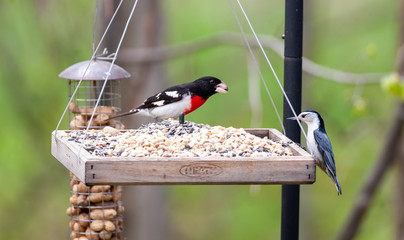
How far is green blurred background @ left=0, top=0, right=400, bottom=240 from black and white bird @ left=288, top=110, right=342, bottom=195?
10.9ft

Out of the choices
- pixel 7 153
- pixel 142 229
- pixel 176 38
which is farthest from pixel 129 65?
pixel 176 38

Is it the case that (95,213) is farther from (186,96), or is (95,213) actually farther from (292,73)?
(292,73)

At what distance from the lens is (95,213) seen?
14.5ft

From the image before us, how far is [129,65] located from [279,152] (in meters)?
3.91

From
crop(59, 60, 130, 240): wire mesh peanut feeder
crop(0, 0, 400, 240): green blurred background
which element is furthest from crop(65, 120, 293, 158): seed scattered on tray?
crop(0, 0, 400, 240): green blurred background

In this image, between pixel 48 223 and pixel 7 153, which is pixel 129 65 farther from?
pixel 48 223

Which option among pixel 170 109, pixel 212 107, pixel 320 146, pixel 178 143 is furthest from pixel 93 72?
pixel 212 107

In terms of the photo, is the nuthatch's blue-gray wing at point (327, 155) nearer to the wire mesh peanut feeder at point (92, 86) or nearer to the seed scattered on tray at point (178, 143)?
the seed scattered on tray at point (178, 143)

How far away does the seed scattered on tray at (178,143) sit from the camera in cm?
318

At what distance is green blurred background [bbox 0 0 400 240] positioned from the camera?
8.66m

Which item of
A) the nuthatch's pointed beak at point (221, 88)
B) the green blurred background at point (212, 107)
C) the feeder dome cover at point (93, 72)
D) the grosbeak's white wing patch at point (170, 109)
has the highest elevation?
the feeder dome cover at point (93, 72)

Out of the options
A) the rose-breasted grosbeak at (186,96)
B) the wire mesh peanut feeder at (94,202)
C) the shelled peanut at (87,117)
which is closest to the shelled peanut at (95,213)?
the wire mesh peanut feeder at (94,202)

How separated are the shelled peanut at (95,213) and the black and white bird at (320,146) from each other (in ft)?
4.83

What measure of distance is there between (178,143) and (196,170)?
0.49 metres
